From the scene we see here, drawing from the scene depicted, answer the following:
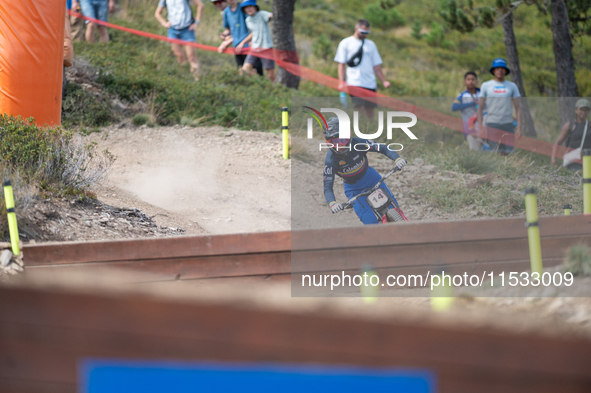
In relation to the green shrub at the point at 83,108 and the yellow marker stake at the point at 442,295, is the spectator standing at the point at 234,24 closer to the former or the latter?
the green shrub at the point at 83,108

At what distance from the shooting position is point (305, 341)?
3.28 feet

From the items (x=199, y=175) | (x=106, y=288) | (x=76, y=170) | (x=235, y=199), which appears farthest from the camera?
(x=199, y=175)

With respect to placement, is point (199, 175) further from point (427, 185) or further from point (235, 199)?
point (427, 185)

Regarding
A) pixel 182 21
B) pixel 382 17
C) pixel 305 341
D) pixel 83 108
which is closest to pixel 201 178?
pixel 83 108

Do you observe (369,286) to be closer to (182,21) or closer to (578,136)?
(578,136)

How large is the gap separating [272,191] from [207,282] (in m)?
4.10

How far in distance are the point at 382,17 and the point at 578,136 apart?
26380mm

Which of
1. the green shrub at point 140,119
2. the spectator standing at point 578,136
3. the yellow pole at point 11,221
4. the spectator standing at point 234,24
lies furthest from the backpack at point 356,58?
the yellow pole at point 11,221

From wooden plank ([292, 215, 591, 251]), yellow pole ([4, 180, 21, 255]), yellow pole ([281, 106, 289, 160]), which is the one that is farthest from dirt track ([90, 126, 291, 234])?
wooden plank ([292, 215, 591, 251])

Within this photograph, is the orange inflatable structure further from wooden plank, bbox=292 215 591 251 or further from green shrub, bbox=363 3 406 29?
green shrub, bbox=363 3 406 29

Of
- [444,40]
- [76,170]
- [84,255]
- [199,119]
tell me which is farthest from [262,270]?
[444,40]

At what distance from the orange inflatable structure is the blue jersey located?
3.49 meters

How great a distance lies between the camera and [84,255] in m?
4.25

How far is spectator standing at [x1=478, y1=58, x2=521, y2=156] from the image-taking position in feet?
29.1
